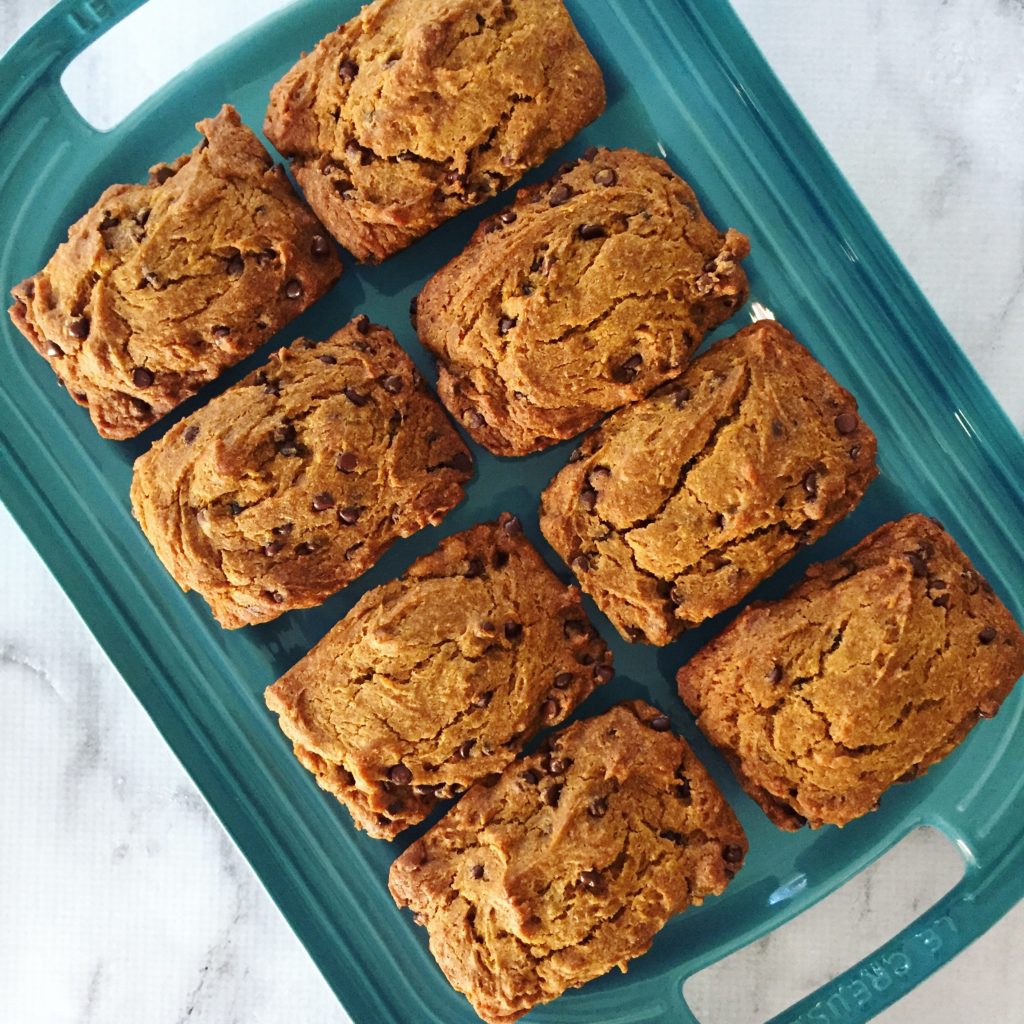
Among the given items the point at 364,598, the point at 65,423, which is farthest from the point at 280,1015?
the point at 65,423

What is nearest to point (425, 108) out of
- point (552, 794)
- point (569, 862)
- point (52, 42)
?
point (52, 42)

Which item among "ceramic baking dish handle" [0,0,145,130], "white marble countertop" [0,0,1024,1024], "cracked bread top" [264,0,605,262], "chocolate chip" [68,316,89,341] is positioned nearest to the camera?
"cracked bread top" [264,0,605,262]

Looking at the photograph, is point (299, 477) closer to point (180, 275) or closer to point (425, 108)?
point (180, 275)

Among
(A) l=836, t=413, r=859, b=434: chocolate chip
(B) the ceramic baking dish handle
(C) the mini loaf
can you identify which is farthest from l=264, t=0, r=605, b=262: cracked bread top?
(A) l=836, t=413, r=859, b=434: chocolate chip

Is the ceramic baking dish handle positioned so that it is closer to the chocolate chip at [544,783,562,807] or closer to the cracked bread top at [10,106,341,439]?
the cracked bread top at [10,106,341,439]

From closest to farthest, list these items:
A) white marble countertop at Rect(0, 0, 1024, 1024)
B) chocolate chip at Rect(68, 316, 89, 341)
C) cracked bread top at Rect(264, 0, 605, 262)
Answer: cracked bread top at Rect(264, 0, 605, 262) → chocolate chip at Rect(68, 316, 89, 341) → white marble countertop at Rect(0, 0, 1024, 1024)

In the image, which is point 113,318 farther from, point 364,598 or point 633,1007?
point 633,1007
